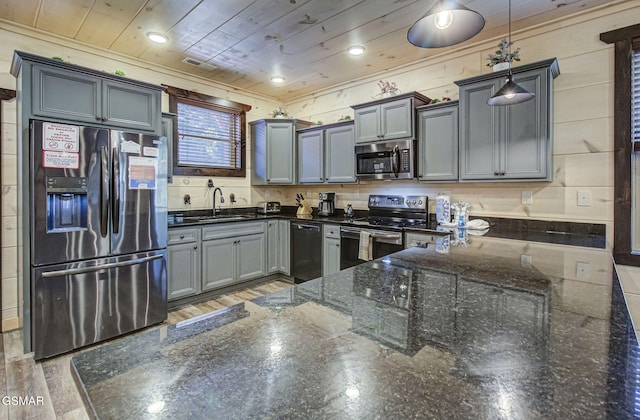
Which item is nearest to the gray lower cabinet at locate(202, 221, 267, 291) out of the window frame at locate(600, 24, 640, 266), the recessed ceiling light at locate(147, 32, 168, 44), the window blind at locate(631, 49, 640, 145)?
the recessed ceiling light at locate(147, 32, 168, 44)

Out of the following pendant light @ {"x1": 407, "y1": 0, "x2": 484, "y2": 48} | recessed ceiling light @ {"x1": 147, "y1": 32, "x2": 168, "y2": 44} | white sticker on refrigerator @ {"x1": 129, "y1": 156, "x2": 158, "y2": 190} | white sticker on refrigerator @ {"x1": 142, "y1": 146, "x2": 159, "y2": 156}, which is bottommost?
white sticker on refrigerator @ {"x1": 129, "y1": 156, "x2": 158, "y2": 190}

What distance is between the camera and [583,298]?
1.02 metres

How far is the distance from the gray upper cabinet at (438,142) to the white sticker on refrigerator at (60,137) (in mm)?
2986

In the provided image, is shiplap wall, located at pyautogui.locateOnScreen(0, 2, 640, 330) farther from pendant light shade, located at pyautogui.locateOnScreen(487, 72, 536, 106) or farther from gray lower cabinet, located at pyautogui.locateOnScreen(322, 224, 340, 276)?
gray lower cabinet, located at pyautogui.locateOnScreen(322, 224, 340, 276)

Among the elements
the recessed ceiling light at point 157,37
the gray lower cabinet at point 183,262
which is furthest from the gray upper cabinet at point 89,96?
the gray lower cabinet at point 183,262

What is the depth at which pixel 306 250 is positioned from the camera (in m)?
4.05

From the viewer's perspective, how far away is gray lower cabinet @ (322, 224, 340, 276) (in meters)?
3.72

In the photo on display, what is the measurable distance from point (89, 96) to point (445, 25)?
8.76ft

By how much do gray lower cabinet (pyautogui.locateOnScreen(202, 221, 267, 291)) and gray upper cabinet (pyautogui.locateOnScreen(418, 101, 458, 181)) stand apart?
210 centimetres

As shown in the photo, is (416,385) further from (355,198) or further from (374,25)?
(355,198)

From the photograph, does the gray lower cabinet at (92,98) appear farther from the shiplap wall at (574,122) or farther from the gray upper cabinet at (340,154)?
the shiplap wall at (574,122)

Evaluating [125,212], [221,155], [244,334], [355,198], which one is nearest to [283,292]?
[244,334]

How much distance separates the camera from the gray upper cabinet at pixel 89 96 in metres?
2.41

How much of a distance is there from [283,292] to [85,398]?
61 centimetres
